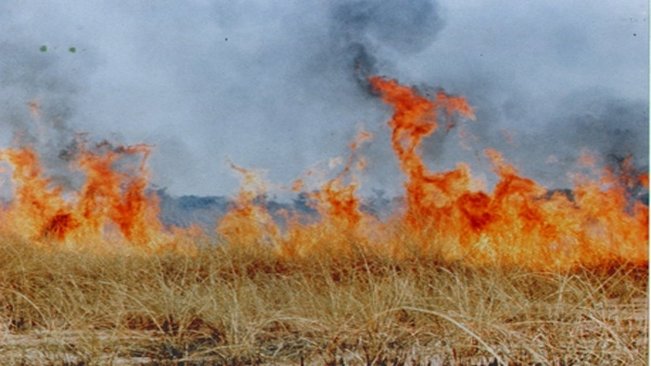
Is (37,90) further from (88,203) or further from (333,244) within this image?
(333,244)

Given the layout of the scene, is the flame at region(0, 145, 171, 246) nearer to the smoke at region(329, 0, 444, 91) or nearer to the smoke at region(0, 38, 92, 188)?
the smoke at region(0, 38, 92, 188)

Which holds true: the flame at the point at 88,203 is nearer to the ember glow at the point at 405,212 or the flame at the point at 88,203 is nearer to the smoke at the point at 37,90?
the ember glow at the point at 405,212

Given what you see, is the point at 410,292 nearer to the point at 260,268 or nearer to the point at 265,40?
the point at 260,268

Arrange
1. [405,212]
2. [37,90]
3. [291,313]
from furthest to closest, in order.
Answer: [405,212], [37,90], [291,313]

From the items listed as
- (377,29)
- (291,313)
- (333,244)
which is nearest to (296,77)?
(377,29)

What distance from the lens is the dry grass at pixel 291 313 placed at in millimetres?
3203

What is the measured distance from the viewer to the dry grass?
10.5 ft

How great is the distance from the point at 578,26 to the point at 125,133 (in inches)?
82.2

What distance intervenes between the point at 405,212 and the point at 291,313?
82cm

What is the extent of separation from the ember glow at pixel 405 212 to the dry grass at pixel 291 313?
0.09m

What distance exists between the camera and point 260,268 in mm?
4406

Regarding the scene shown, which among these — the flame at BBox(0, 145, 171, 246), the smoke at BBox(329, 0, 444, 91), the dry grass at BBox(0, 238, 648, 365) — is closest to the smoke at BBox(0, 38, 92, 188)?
the flame at BBox(0, 145, 171, 246)

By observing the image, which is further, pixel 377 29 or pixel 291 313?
pixel 377 29

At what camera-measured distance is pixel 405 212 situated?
4.30m
